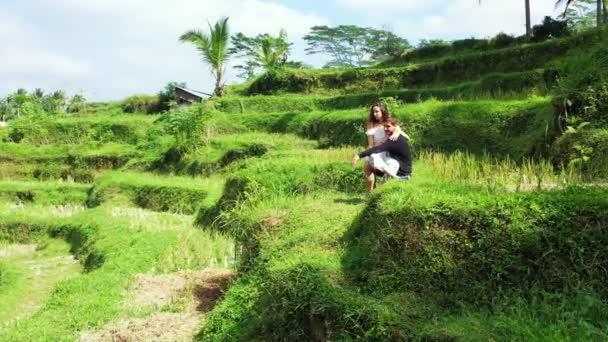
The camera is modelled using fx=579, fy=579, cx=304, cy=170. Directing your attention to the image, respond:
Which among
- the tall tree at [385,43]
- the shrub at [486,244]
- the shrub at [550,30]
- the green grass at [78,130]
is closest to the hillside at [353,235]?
the shrub at [486,244]

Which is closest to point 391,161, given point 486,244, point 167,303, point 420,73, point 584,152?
point 584,152

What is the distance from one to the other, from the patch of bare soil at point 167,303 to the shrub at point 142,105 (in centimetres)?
2505

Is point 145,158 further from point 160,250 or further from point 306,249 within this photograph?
point 306,249

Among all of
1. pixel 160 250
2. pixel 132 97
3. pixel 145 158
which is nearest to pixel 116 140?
pixel 145 158

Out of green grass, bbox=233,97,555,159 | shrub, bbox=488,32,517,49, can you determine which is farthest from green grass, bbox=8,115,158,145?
shrub, bbox=488,32,517,49

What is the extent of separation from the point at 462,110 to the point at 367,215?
768 cm

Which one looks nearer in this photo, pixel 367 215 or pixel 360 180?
pixel 367 215

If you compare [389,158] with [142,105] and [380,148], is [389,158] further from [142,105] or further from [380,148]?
[142,105]

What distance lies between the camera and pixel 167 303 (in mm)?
7273

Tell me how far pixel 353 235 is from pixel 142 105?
28823 mm

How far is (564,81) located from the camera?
28.0ft

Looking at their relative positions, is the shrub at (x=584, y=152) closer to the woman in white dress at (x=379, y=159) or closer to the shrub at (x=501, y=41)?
the woman in white dress at (x=379, y=159)

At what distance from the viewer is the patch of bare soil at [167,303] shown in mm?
6273

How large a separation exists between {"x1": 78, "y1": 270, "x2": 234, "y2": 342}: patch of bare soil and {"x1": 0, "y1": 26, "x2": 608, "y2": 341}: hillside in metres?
0.03
